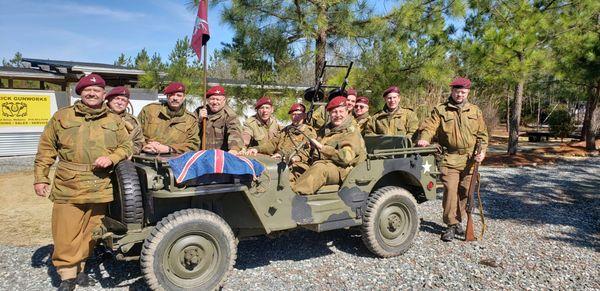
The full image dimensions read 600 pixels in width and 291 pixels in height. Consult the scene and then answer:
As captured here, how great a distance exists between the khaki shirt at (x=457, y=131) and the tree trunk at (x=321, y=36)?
2.46m

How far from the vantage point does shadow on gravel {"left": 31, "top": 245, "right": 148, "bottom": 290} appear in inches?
154

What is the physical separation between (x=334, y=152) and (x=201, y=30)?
74.5 inches

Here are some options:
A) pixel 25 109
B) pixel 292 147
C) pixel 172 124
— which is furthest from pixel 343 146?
pixel 25 109

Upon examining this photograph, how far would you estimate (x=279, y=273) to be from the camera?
168 inches

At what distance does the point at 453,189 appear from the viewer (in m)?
5.37

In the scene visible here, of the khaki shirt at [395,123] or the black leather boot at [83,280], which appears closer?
the black leather boot at [83,280]

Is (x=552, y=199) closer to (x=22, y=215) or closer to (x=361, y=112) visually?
(x=361, y=112)

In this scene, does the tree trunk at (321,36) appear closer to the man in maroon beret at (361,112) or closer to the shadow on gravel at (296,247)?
the man in maroon beret at (361,112)

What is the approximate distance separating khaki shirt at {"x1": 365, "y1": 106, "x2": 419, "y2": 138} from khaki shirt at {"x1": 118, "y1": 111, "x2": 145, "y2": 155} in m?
3.00

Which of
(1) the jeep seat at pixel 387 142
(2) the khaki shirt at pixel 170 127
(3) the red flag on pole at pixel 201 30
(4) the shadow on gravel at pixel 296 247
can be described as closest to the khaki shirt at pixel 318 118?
(1) the jeep seat at pixel 387 142

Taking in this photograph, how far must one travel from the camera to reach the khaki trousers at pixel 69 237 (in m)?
3.69

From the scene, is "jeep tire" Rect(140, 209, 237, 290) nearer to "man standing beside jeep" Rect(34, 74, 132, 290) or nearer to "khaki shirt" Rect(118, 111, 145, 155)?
"man standing beside jeep" Rect(34, 74, 132, 290)

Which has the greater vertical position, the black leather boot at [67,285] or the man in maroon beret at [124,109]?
the man in maroon beret at [124,109]

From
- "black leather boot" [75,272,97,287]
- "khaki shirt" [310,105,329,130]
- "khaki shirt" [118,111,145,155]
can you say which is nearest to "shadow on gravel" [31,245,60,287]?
"black leather boot" [75,272,97,287]
